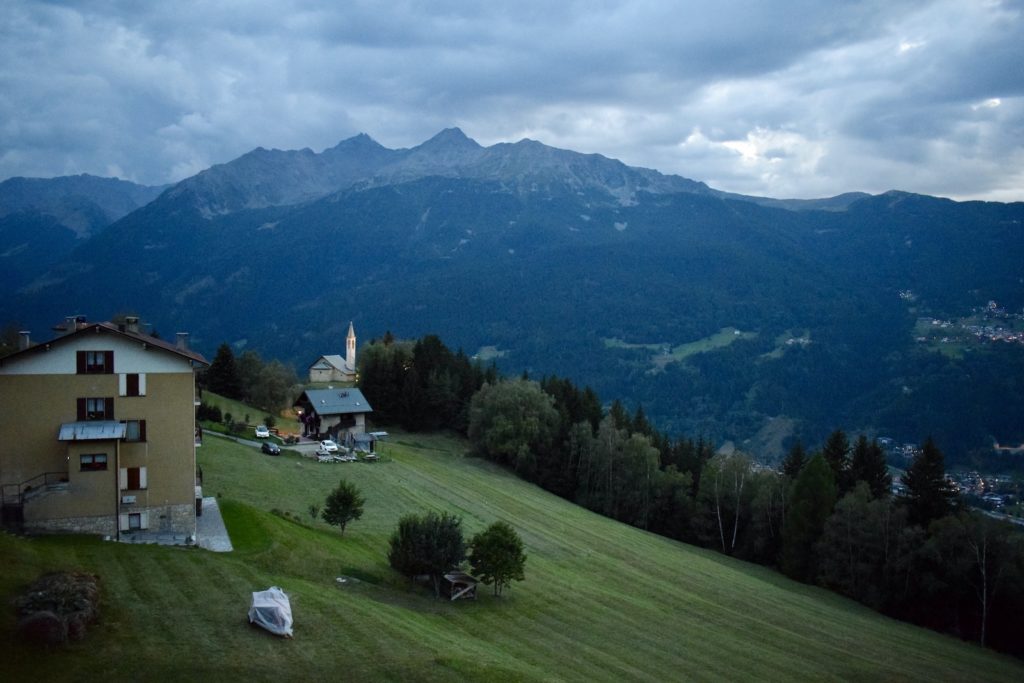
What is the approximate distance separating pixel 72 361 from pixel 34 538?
8.06 metres

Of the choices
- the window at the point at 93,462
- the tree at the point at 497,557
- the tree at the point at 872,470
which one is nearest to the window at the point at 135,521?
the window at the point at 93,462

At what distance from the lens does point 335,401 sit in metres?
82.8

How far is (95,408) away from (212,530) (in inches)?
315

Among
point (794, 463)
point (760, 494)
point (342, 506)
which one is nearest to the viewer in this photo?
point (342, 506)

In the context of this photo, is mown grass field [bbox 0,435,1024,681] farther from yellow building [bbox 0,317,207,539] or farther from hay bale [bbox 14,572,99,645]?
yellow building [bbox 0,317,207,539]

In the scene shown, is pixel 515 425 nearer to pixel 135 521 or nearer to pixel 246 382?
pixel 246 382

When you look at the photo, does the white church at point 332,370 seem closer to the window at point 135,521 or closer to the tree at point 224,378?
the tree at point 224,378

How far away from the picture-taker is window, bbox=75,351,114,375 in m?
32.9

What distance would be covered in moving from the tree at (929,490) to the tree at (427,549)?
154ft

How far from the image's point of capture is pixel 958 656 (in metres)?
43.7

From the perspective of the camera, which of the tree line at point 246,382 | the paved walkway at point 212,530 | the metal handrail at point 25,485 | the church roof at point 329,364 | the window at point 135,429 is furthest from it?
the church roof at point 329,364

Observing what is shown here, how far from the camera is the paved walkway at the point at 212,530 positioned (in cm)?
3161

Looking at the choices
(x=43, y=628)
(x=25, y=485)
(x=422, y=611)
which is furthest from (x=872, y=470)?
(x=43, y=628)

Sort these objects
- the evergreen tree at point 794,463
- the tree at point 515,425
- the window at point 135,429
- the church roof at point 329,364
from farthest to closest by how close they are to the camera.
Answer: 1. the church roof at point 329,364
2. the tree at point 515,425
3. the evergreen tree at point 794,463
4. the window at point 135,429
